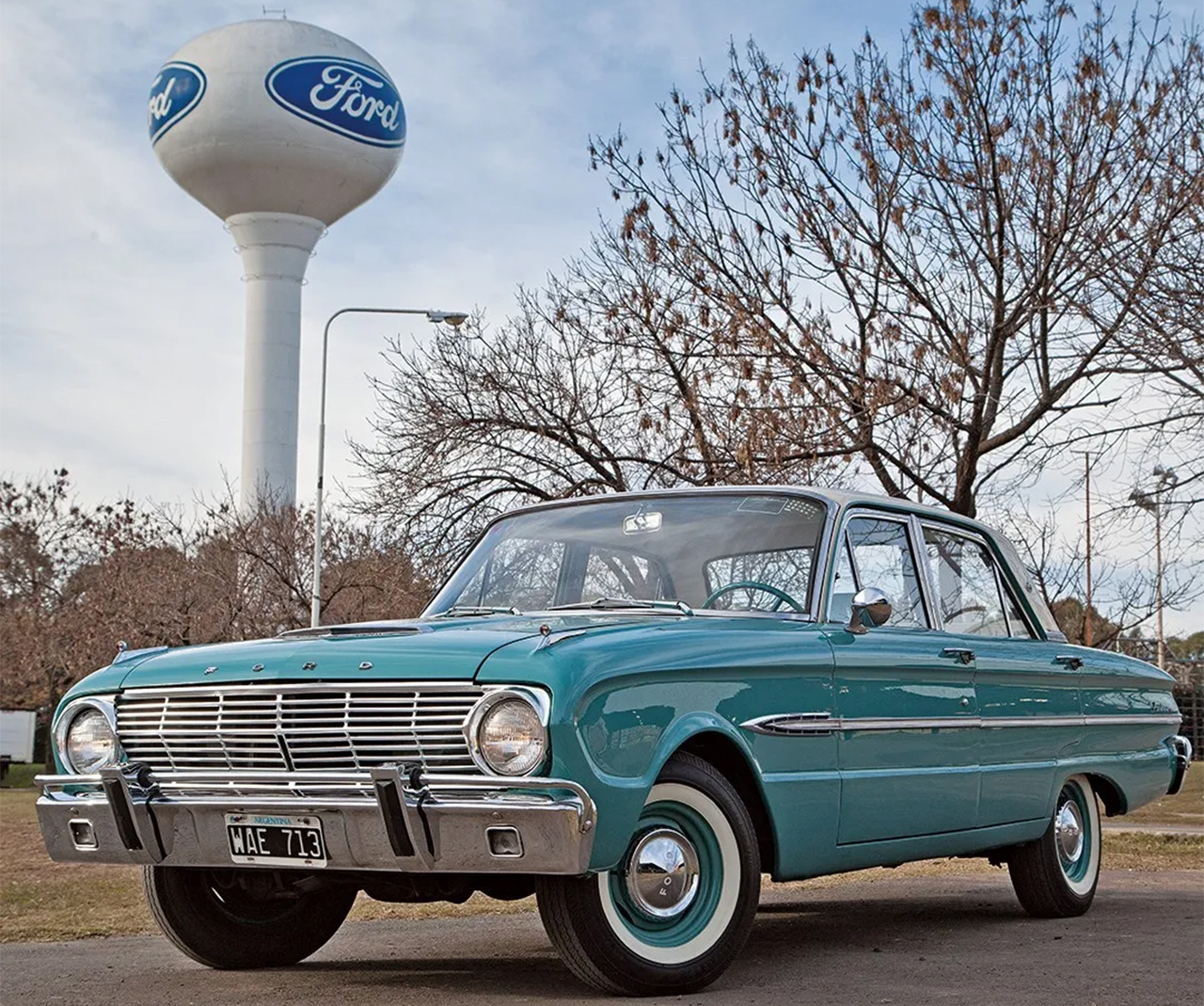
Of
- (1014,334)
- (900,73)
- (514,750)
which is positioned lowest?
(514,750)

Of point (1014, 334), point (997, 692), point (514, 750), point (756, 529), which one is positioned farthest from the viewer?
point (1014, 334)

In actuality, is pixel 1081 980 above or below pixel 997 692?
below

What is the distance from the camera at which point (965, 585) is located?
8.30 metres

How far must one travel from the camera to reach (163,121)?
43.6 meters

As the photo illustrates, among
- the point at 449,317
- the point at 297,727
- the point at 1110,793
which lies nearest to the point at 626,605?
the point at 297,727

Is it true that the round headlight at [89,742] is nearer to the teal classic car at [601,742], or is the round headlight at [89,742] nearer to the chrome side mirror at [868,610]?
the teal classic car at [601,742]

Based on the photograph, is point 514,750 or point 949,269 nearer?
point 514,750

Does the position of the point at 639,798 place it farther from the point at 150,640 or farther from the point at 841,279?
the point at 150,640

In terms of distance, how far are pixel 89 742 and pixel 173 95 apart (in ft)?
131

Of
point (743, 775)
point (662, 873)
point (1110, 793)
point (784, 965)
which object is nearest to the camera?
point (662, 873)

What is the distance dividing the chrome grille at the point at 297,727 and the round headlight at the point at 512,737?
60mm

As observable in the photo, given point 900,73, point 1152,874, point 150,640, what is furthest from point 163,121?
point 1152,874

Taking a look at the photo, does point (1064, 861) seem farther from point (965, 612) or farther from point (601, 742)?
point (601, 742)

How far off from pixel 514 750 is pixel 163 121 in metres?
41.1
